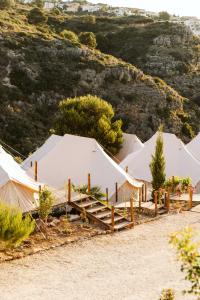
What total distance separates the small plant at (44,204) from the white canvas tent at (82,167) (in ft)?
17.7

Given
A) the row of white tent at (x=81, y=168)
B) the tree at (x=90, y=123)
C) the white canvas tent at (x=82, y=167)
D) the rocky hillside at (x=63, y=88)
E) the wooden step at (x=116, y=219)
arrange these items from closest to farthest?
the row of white tent at (x=81, y=168) → the wooden step at (x=116, y=219) → the white canvas tent at (x=82, y=167) → the tree at (x=90, y=123) → the rocky hillside at (x=63, y=88)

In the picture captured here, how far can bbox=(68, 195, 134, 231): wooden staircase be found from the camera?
18.1 meters

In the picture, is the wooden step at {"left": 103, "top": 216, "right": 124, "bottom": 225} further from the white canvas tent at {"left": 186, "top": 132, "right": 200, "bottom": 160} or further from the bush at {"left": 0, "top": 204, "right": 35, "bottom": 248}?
the white canvas tent at {"left": 186, "top": 132, "right": 200, "bottom": 160}

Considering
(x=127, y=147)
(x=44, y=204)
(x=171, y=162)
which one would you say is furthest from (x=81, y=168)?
(x=127, y=147)

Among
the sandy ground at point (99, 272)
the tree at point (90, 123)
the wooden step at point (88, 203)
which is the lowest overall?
the sandy ground at point (99, 272)

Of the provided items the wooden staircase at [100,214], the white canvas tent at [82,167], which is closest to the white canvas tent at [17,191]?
the wooden staircase at [100,214]

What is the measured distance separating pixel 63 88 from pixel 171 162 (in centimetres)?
3554

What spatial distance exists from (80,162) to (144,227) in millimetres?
5731

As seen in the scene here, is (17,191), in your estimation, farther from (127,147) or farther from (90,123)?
(90,123)

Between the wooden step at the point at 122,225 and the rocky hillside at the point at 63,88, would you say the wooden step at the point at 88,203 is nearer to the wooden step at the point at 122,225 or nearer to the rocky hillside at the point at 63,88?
the wooden step at the point at 122,225

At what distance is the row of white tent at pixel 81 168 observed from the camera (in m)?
17.9

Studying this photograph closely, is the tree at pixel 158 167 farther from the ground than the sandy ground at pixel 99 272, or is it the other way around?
the tree at pixel 158 167

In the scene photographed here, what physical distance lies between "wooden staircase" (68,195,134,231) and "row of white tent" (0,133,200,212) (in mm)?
1893

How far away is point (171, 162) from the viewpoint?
2823 centimetres
